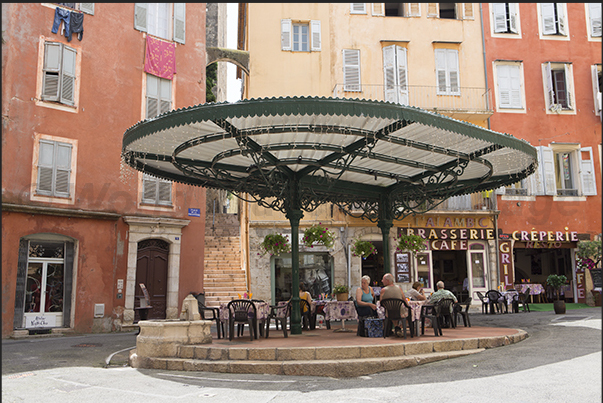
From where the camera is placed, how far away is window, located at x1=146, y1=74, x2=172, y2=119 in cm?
1808

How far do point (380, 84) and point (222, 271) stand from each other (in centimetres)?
1002

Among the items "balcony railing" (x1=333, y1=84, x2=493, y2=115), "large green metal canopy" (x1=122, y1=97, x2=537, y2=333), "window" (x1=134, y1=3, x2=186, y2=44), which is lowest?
"large green metal canopy" (x1=122, y1=97, x2=537, y2=333)

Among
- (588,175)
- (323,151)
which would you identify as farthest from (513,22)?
(323,151)

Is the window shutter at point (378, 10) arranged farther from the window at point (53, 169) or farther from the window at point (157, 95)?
the window at point (53, 169)

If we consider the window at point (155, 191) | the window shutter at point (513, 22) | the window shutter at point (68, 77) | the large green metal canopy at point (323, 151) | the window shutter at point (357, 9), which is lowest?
the large green metal canopy at point (323, 151)

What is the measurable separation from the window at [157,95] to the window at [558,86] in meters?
15.6

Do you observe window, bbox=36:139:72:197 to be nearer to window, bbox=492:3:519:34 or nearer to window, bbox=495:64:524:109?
window, bbox=495:64:524:109

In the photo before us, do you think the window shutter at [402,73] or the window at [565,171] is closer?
the window shutter at [402,73]

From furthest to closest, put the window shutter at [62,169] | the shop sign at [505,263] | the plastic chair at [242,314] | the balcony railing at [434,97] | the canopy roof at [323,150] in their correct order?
the balcony railing at [434,97]
the shop sign at [505,263]
the window shutter at [62,169]
the plastic chair at [242,314]
the canopy roof at [323,150]

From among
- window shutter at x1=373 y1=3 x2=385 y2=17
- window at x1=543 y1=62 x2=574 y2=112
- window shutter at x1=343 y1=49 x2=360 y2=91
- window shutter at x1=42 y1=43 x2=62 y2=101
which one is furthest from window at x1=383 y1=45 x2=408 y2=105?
window shutter at x1=42 y1=43 x2=62 y2=101

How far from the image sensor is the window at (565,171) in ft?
68.8

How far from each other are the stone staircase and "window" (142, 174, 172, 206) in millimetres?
3781

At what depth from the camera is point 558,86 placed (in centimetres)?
2209

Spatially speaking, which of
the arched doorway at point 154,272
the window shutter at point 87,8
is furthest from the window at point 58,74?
the arched doorway at point 154,272
